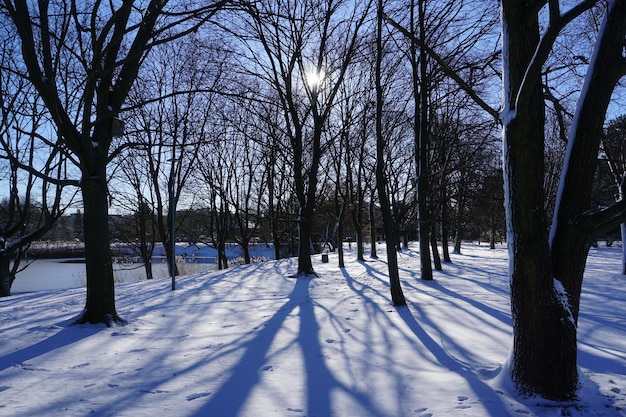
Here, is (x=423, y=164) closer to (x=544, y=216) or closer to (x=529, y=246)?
(x=544, y=216)

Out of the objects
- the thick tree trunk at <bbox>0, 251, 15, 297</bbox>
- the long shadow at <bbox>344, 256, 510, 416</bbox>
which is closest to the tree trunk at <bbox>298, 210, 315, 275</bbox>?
the long shadow at <bbox>344, 256, 510, 416</bbox>

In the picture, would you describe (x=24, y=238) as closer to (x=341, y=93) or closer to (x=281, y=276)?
(x=281, y=276)

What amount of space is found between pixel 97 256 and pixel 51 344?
1438mm

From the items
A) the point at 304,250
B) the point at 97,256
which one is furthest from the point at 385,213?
the point at 304,250

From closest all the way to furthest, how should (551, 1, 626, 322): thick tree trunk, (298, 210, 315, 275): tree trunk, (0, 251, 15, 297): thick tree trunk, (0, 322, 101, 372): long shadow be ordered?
(551, 1, 626, 322): thick tree trunk → (0, 322, 101, 372): long shadow → (0, 251, 15, 297): thick tree trunk → (298, 210, 315, 275): tree trunk

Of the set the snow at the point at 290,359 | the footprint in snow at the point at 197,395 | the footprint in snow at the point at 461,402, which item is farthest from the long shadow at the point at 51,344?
the footprint in snow at the point at 461,402

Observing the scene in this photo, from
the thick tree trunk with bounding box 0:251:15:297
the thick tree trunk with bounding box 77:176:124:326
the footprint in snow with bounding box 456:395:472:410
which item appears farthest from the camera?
the thick tree trunk with bounding box 0:251:15:297

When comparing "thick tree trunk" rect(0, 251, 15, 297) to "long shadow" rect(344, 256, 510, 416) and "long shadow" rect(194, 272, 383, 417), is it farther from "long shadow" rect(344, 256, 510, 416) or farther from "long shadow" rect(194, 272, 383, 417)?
"long shadow" rect(344, 256, 510, 416)

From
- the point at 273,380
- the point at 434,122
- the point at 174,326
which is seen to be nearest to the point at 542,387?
the point at 273,380

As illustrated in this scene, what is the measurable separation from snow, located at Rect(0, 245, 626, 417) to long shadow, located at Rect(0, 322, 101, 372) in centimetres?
2

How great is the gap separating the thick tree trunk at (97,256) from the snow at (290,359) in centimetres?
28

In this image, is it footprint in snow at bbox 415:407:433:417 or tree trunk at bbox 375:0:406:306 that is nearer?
footprint in snow at bbox 415:407:433:417

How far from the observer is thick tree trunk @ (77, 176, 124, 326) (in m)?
5.50

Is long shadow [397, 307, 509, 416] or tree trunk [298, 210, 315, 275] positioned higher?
tree trunk [298, 210, 315, 275]
